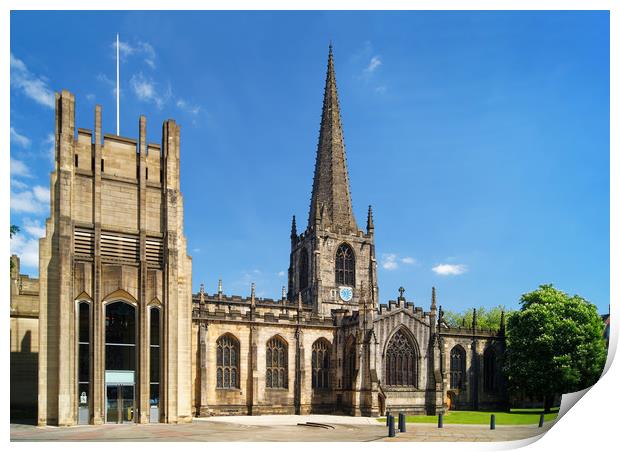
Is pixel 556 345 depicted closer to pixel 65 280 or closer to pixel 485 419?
pixel 485 419

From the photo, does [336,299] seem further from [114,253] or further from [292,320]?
[114,253]

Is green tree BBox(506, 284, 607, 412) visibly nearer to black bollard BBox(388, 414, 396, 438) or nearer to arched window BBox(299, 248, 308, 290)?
arched window BBox(299, 248, 308, 290)

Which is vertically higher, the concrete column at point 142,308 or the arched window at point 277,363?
the concrete column at point 142,308

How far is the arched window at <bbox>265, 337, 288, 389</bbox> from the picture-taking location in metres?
52.5

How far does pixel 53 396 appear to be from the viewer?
3328 cm

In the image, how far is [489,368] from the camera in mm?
60969

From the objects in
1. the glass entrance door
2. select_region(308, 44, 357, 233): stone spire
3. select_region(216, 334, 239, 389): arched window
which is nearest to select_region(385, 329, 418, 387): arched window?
select_region(216, 334, 239, 389): arched window

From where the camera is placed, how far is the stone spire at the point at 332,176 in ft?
230

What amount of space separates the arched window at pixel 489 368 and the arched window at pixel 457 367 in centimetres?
260

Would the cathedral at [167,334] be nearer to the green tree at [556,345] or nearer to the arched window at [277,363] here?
the arched window at [277,363]

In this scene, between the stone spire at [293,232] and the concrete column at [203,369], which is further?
the stone spire at [293,232]

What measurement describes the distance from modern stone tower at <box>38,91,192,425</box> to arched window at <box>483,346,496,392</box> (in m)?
33.4

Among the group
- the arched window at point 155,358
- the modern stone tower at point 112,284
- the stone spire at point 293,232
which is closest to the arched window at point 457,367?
the stone spire at point 293,232
